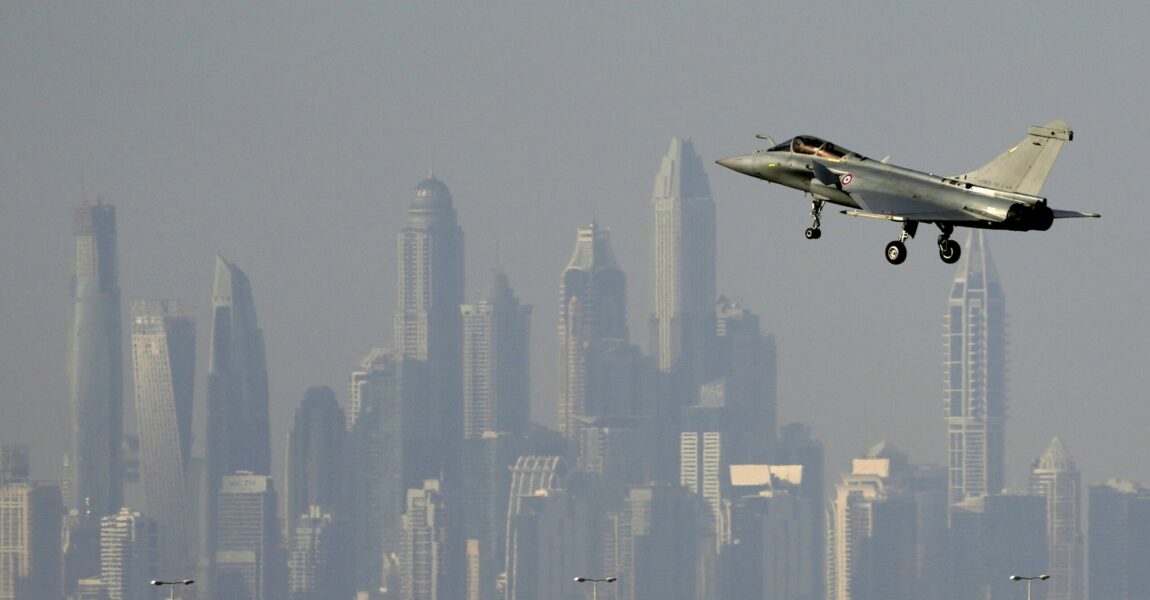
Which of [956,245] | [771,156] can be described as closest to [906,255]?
[956,245]

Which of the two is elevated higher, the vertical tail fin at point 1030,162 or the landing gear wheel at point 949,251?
the vertical tail fin at point 1030,162

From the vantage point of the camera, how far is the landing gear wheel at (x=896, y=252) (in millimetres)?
100875

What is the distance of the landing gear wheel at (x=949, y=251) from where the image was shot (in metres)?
100

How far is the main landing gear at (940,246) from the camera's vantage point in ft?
330

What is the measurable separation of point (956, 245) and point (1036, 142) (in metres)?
4.56

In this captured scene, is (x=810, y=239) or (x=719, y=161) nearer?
(x=810, y=239)

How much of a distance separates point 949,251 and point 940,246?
1.19 ft

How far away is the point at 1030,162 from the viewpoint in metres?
99.9

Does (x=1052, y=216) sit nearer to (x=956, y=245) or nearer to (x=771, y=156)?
(x=956, y=245)

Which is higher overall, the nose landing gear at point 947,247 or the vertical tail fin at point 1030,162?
the vertical tail fin at point 1030,162

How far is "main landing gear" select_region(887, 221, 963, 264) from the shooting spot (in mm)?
100625

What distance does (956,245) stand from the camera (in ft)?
331

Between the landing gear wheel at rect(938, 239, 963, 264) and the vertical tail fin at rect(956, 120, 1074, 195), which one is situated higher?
the vertical tail fin at rect(956, 120, 1074, 195)

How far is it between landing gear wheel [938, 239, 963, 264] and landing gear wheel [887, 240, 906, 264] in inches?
52.2
